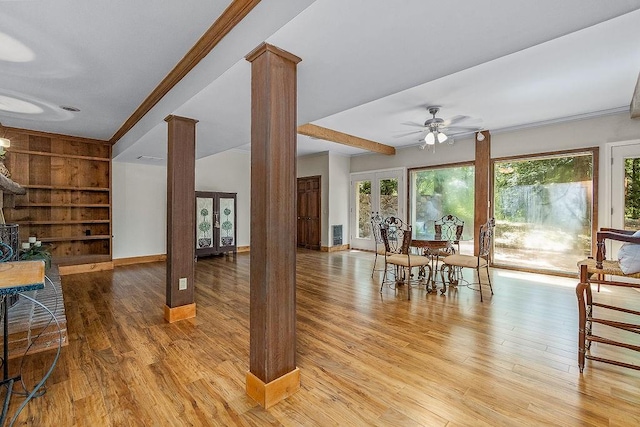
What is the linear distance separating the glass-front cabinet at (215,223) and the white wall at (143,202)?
2.06 feet

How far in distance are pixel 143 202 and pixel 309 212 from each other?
159 inches

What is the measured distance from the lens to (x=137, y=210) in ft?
20.0

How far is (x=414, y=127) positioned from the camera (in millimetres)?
5246

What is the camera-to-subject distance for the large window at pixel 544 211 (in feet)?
15.5

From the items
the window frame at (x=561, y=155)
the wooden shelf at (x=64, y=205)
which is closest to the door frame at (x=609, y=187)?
the window frame at (x=561, y=155)

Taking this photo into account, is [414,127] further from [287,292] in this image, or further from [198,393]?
[198,393]

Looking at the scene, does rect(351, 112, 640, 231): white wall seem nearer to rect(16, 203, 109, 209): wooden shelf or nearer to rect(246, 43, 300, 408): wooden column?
rect(246, 43, 300, 408): wooden column

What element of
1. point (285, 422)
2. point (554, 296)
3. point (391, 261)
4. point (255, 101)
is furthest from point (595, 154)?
point (285, 422)

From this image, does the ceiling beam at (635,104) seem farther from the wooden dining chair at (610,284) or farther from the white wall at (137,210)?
the white wall at (137,210)

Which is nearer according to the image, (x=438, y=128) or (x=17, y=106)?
(x=17, y=106)

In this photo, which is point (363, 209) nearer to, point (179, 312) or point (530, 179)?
point (530, 179)

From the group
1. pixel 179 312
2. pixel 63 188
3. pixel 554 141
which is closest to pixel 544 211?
pixel 554 141

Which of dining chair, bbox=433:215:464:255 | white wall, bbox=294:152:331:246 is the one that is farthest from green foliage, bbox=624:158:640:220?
white wall, bbox=294:152:331:246

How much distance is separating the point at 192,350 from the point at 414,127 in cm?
485
